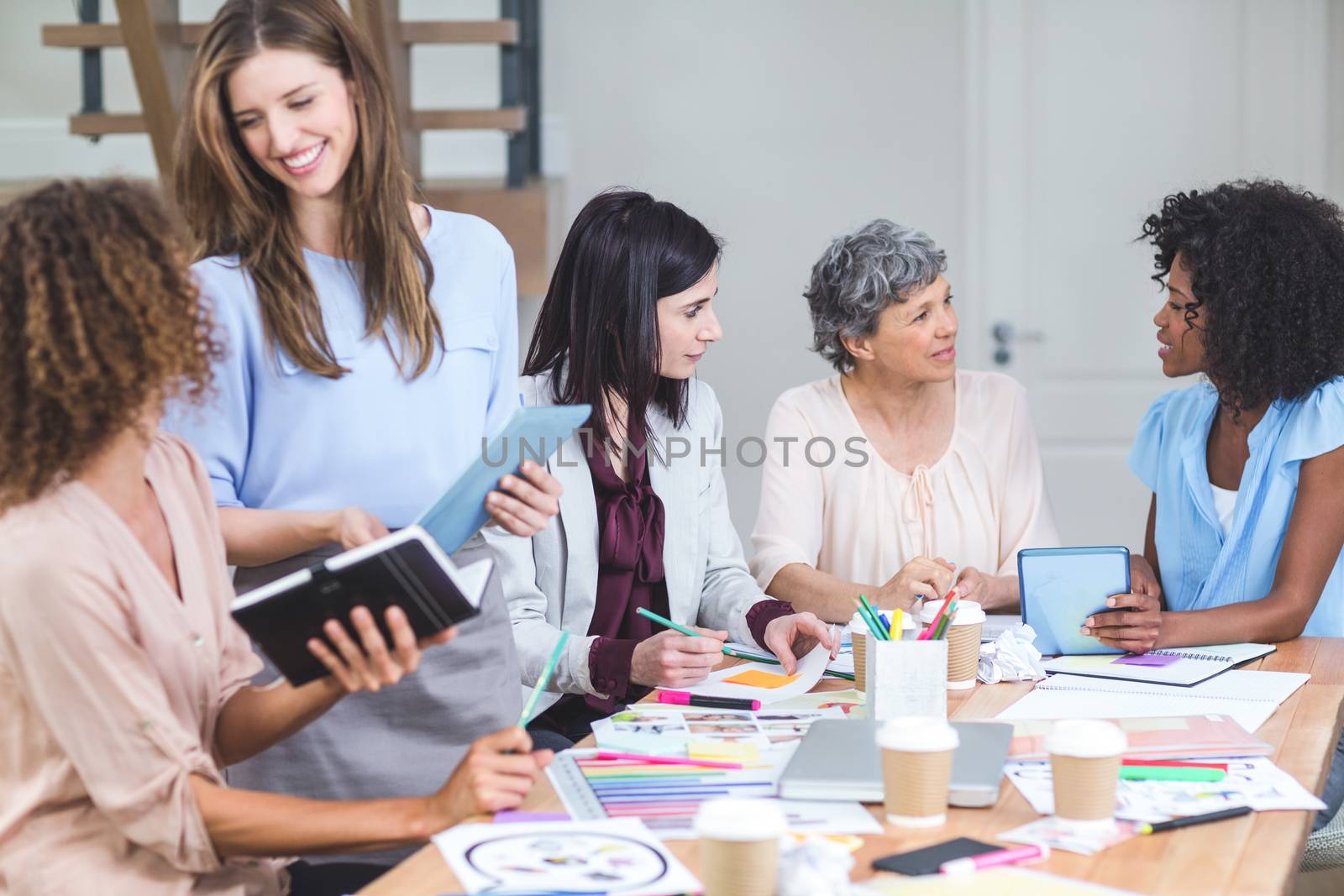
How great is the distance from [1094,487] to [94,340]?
351cm

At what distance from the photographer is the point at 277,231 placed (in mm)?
1636

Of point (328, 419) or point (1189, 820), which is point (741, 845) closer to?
point (1189, 820)

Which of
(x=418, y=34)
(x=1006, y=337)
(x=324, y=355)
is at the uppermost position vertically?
(x=418, y=34)

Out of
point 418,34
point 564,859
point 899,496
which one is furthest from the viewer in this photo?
point 418,34

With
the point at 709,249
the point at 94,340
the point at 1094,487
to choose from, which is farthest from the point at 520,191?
the point at 94,340

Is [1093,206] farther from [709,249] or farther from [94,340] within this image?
[94,340]

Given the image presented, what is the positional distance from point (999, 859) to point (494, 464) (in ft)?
2.13

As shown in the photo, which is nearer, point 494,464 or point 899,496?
point 494,464

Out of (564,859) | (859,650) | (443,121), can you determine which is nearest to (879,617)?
(859,650)

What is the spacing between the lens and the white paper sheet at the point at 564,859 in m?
1.06

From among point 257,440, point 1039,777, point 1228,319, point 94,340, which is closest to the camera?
point 94,340

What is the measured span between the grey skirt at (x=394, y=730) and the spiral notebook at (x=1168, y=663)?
2.54 ft

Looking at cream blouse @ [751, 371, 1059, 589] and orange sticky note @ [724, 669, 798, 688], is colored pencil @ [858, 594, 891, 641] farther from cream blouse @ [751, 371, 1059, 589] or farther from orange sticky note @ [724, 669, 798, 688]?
cream blouse @ [751, 371, 1059, 589]

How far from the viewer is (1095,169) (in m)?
4.11
